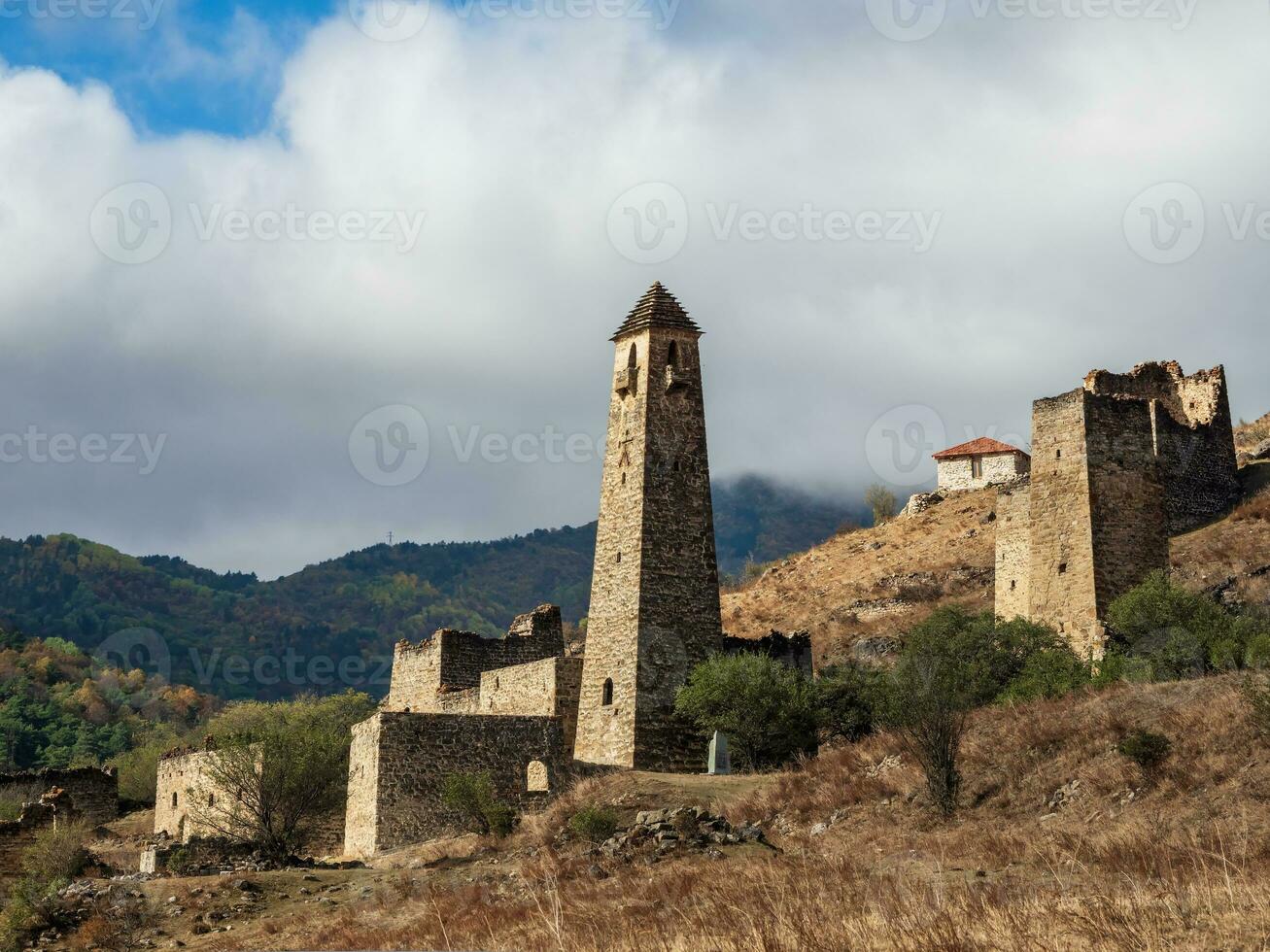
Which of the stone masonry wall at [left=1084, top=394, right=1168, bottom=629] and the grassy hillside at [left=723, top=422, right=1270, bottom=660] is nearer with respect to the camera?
the stone masonry wall at [left=1084, top=394, right=1168, bottom=629]

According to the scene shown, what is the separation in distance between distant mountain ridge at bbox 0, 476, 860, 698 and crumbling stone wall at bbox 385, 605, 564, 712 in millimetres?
71040

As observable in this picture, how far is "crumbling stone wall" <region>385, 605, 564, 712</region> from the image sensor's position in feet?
133

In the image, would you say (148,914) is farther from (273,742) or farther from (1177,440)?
(1177,440)

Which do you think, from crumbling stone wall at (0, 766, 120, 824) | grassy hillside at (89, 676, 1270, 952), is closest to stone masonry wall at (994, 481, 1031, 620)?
grassy hillside at (89, 676, 1270, 952)

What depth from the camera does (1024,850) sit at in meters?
21.9

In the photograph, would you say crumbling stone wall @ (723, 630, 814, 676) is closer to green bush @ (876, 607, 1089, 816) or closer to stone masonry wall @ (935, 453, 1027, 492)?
green bush @ (876, 607, 1089, 816)

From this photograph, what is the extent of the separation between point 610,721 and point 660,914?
54.0 feet

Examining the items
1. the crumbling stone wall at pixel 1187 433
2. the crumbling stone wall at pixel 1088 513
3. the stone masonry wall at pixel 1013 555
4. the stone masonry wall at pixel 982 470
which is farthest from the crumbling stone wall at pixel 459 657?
the stone masonry wall at pixel 982 470

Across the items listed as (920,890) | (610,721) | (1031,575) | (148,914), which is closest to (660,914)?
(920,890)

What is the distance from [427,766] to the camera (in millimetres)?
32031

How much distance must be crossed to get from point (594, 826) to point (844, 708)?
9.46 m

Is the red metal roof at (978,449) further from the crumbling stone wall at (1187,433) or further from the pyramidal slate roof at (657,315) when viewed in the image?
the pyramidal slate roof at (657,315)

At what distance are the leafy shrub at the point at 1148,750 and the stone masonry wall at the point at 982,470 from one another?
45.4 metres

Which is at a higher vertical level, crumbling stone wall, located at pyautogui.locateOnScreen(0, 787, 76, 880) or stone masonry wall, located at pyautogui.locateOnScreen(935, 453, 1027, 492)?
stone masonry wall, located at pyautogui.locateOnScreen(935, 453, 1027, 492)
